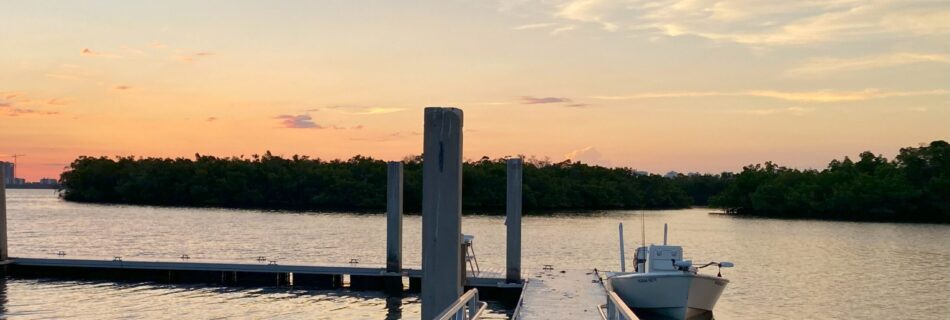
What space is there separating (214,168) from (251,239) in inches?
3224

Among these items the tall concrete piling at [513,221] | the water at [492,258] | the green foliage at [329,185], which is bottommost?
the water at [492,258]

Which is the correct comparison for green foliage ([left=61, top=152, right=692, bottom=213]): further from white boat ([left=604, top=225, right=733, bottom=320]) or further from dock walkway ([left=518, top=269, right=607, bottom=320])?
white boat ([left=604, top=225, right=733, bottom=320])

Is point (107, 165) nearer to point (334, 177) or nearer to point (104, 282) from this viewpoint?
point (334, 177)

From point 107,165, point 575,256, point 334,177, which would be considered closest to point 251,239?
point 575,256

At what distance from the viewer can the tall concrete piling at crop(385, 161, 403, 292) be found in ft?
91.3

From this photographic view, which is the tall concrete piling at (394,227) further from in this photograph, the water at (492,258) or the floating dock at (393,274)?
the water at (492,258)

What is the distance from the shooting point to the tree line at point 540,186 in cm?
10262

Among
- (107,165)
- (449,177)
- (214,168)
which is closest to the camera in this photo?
(449,177)

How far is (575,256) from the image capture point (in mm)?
47906

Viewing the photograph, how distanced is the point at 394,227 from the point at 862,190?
8716 centimetres

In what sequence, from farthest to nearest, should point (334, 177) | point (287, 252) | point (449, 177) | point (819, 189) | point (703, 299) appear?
point (334, 177) → point (819, 189) → point (287, 252) → point (703, 299) → point (449, 177)

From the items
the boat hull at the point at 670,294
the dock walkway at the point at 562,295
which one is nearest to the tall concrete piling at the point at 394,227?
the dock walkway at the point at 562,295

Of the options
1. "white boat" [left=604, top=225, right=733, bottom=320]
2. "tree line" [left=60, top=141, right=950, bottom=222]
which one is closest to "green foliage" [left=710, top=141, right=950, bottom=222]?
"tree line" [left=60, top=141, right=950, bottom=222]

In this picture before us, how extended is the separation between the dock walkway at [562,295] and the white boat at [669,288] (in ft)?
2.70
